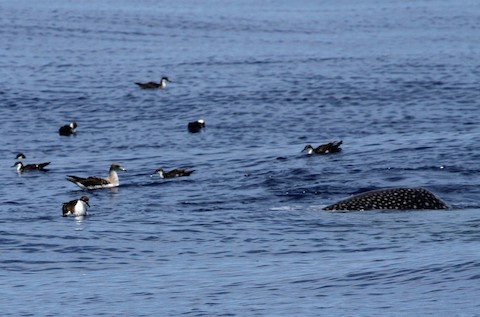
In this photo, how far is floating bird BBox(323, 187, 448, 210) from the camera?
883 inches

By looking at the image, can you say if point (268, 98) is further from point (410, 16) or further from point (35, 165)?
point (410, 16)

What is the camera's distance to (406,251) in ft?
60.2

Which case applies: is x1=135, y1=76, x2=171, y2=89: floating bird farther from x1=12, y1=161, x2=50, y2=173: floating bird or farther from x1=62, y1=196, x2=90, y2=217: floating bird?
x1=62, y1=196, x2=90, y2=217: floating bird

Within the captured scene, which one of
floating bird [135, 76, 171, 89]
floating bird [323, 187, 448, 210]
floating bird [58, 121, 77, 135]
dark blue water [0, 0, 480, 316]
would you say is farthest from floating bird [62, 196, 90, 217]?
floating bird [135, 76, 171, 89]

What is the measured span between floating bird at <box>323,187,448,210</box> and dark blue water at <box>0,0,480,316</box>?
291mm

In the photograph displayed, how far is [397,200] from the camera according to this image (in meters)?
22.5

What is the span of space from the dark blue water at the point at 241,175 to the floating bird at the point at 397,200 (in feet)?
0.95

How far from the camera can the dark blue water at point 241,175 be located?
15984mm

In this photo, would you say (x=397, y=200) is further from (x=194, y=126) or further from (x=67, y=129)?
(x=67, y=129)

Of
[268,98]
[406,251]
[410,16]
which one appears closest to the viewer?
[406,251]

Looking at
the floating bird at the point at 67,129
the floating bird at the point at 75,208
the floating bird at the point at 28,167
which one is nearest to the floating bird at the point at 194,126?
the floating bird at the point at 67,129

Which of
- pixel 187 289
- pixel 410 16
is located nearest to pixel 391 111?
pixel 187 289

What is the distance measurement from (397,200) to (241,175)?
6.29 m

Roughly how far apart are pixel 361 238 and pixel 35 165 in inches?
460
